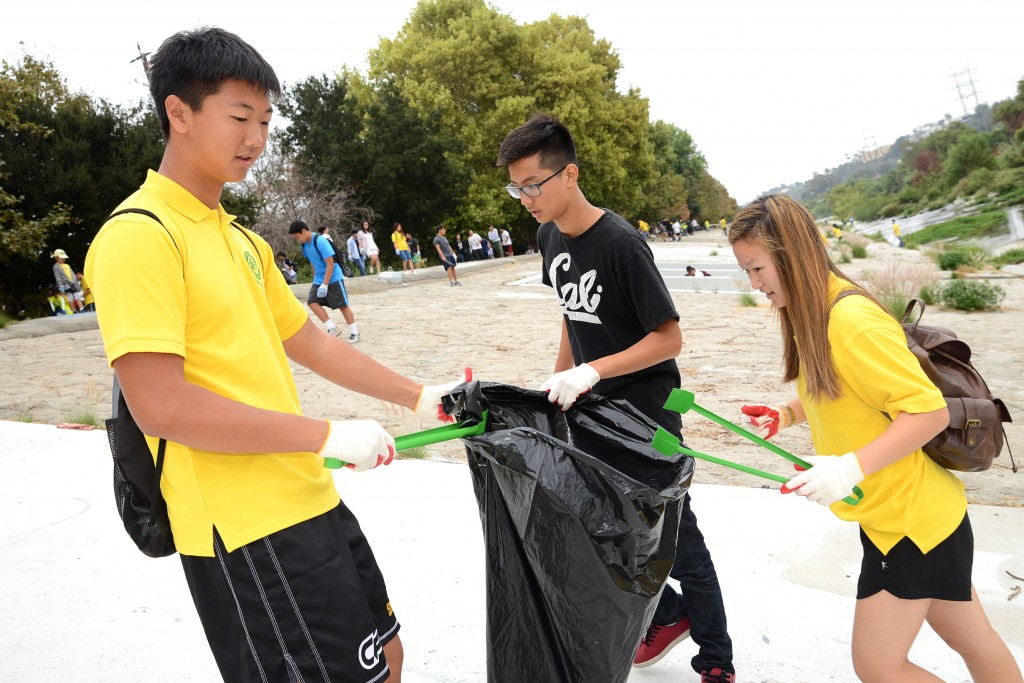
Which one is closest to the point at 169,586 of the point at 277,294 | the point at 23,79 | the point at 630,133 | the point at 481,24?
the point at 277,294

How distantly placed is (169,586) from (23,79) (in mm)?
16346

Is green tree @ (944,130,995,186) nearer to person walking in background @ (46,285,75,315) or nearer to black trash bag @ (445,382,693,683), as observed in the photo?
person walking in background @ (46,285,75,315)

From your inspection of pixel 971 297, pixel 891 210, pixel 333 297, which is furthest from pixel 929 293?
pixel 891 210

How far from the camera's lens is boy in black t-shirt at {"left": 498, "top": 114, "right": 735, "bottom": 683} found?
225 centimetres

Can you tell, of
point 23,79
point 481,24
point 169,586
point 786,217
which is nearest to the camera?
point 786,217

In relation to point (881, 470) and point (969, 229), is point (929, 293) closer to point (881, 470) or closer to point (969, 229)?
point (881, 470)

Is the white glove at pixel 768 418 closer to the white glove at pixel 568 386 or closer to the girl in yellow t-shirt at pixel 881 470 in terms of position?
the girl in yellow t-shirt at pixel 881 470

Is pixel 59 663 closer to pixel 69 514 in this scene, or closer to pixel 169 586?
pixel 169 586

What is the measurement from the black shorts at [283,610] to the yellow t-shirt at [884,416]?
1185 millimetres

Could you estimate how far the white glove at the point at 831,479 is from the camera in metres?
1.65

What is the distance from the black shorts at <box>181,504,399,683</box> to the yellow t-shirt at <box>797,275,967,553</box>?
119cm

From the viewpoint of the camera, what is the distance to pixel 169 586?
3205 millimetres

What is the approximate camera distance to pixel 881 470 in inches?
69.0

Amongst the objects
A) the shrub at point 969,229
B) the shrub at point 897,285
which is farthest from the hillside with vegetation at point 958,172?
the shrub at point 897,285
